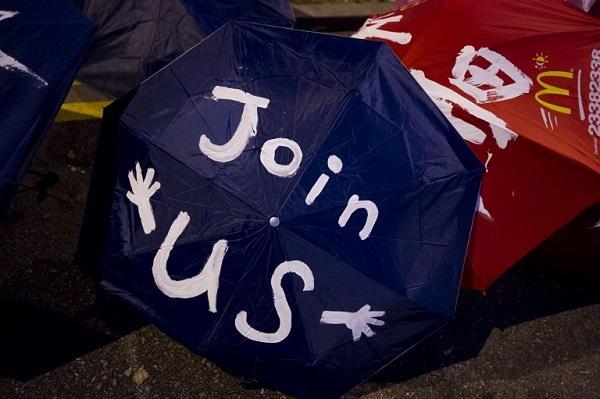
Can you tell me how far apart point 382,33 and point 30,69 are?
207 cm

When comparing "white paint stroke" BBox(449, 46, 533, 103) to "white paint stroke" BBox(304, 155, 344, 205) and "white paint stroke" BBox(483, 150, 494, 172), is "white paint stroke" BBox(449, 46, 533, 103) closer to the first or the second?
"white paint stroke" BBox(483, 150, 494, 172)

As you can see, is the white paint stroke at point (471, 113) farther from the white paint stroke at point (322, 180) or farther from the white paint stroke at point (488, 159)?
the white paint stroke at point (322, 180)

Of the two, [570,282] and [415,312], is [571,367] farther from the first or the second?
[415,312]

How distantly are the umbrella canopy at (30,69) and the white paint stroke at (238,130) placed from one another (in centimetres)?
70

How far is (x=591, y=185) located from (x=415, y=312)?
3.88 ft

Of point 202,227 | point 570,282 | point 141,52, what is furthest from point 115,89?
point 570,282

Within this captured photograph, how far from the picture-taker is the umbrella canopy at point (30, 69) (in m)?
2.28

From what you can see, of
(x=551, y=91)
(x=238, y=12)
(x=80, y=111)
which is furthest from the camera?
(x=80, y=111)

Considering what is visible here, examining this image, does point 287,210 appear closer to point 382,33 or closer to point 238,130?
point 238,130

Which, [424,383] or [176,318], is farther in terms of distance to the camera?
[424,383]

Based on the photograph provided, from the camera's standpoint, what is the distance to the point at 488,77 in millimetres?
2955

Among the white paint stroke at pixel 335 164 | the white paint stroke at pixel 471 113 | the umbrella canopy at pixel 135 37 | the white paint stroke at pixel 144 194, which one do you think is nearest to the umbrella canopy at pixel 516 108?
the white paint stroke at pixel 471 113

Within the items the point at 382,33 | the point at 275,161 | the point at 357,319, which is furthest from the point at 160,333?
the point at 382,33

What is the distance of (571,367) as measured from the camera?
3.69 m
